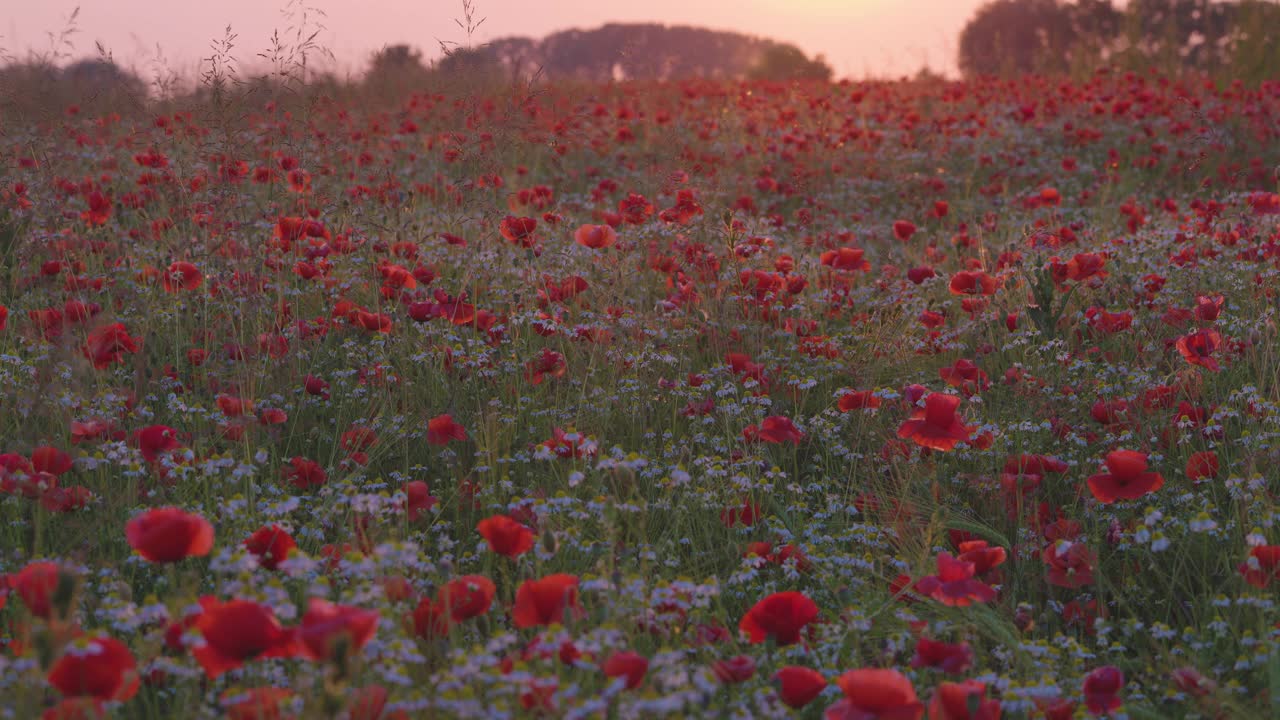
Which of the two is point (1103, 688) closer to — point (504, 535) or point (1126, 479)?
point (1126, 479)

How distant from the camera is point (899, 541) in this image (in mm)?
2947

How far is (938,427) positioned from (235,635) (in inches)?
75.8

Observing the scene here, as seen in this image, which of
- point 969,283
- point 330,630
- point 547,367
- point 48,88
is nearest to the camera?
point 330,630

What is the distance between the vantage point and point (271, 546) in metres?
2.09

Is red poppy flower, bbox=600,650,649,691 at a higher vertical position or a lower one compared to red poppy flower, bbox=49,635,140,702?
lower

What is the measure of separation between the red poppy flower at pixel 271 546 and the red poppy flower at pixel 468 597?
0.35 metres

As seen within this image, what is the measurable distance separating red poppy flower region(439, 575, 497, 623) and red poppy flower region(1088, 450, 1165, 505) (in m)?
1.62

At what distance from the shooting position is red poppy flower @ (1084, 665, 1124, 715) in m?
1.95

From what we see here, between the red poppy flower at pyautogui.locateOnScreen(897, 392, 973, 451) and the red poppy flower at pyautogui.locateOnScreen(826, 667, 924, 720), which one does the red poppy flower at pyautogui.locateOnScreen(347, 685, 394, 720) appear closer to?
the red poppy flower at pyautogui.locateOnScreen(826, 667, 924, 720)

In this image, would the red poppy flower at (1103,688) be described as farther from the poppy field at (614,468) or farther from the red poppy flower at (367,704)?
the red poppy flower at (367,704)

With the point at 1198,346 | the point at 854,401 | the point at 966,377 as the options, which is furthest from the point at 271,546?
the point at 1198,346

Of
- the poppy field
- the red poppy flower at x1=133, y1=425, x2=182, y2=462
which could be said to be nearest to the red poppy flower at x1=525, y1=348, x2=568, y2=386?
the poppy field

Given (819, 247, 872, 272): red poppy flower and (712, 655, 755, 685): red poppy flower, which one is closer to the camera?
(712, 655, 755, 685): red poppy flower

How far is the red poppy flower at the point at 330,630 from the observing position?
58.1 inches
